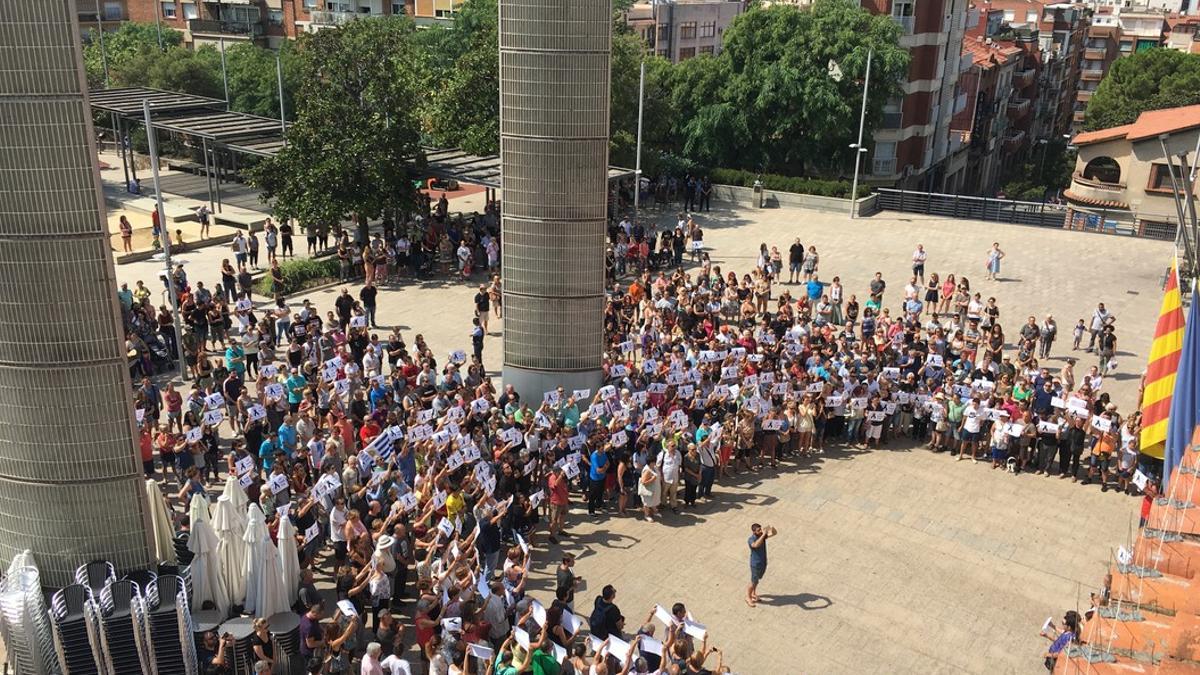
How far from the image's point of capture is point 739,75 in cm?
4681

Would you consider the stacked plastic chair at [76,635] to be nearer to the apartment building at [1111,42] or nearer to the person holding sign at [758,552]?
the person holding sign at [758,552]

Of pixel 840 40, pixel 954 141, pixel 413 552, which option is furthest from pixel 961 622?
pixel 954 141

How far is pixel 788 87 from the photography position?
45.3 metres

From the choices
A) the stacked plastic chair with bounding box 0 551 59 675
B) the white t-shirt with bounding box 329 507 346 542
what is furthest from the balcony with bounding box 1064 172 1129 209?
the stacked plastic chair with bounding box 0 551 59 675

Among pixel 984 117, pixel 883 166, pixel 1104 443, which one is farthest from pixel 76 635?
pixel 984 117

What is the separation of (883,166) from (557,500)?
135ft

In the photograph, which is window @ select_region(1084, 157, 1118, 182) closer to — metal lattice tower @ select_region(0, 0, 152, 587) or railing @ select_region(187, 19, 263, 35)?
metal lattice tower @ select_region(0, 0, 152, 587)

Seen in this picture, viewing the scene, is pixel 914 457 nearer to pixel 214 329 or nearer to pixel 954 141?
pixel 214 329

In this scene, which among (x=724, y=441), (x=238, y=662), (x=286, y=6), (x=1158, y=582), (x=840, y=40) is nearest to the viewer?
(x=1158, y=582)

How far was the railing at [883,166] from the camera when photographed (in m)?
52.3

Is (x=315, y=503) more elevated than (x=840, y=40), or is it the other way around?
(x=840, y=40)

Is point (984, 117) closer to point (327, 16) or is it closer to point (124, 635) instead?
point (327, 16)

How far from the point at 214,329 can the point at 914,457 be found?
16.1 m

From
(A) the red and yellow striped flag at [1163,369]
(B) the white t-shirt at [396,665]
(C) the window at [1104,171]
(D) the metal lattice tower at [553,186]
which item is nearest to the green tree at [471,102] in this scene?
(D) the metal lattice tower at [553,186]
